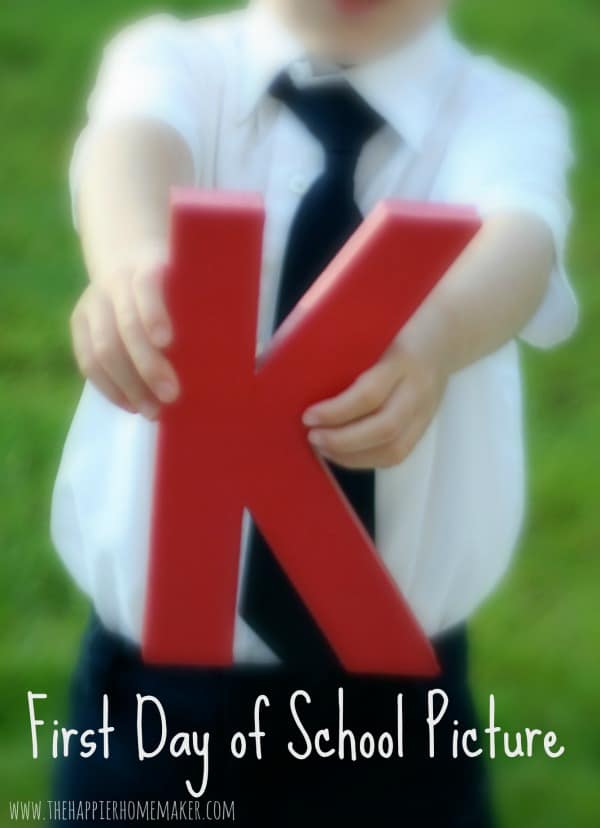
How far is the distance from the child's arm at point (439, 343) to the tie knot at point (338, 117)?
0.07m

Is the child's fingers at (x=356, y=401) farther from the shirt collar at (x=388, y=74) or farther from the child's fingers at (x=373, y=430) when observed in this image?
the shirt collar at (x=388, y=74)

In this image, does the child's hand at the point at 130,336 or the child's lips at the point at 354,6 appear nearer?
the child's hand at the point at 130,336

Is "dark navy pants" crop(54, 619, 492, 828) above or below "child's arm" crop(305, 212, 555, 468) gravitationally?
below

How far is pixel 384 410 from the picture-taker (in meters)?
0.43

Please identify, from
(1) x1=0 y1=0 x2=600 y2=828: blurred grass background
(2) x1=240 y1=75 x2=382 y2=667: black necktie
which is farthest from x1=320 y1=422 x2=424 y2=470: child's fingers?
(1) x1=0 y1=0 x2=600 y2=828: blurred grass background

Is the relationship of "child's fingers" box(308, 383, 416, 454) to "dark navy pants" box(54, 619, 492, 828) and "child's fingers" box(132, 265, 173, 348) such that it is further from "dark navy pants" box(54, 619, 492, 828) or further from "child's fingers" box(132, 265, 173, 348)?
"dark navy pants" box(54, 619, 492, 828)

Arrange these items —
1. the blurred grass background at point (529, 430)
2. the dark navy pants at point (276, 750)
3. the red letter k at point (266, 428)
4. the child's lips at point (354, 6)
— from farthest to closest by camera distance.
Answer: the blurred grass background at point (529, 430), the dark navy pants at point (276, 750), the child's lips at point (354, 6), the red letter k at point (266, 428)

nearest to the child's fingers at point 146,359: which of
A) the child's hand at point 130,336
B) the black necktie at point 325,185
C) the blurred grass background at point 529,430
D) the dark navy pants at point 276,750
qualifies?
the child's hand at point 130,336

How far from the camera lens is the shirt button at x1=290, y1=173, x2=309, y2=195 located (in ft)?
1.83

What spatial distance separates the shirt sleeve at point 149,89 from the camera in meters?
0.54

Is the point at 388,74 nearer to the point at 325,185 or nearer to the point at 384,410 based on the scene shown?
the point at 325,185

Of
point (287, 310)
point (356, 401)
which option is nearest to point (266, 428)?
point (356, 401)

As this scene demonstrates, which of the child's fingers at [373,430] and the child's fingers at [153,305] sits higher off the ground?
the child's fingers at [153,305]

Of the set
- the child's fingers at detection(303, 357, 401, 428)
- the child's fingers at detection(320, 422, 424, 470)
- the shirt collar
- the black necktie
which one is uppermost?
the shirt collar
